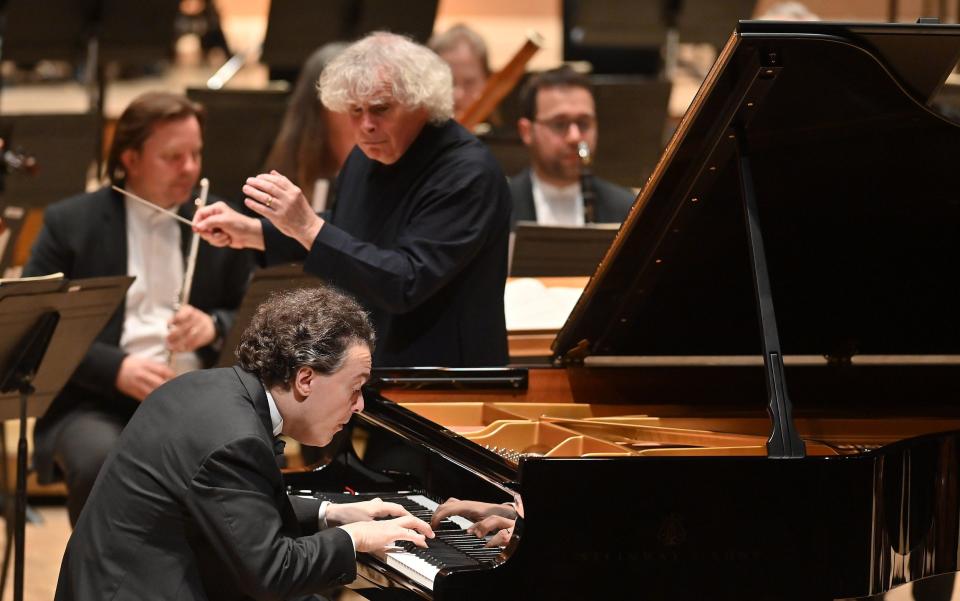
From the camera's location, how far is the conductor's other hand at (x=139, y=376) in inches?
140

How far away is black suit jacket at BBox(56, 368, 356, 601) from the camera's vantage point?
6.59ft

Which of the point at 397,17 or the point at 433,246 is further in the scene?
the point at 397,17

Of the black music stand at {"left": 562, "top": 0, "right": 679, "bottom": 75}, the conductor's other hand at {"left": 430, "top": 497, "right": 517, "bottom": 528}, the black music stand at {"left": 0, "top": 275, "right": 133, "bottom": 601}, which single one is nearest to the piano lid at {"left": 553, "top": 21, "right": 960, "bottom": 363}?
the conductor's other hand at {"left": 430, "top": 497, "right": 517, "bottom": 528}

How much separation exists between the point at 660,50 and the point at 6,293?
5787 millimetres

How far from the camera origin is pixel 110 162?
149 inches

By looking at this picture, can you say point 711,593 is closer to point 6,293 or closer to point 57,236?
point 6,293

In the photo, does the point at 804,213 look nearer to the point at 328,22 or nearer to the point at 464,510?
the point at 464,510

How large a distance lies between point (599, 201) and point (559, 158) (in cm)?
20

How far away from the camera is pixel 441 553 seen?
7.33 ft

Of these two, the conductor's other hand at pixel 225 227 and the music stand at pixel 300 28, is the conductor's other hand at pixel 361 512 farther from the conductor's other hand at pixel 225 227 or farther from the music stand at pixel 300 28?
the music stand at pixel 300 28

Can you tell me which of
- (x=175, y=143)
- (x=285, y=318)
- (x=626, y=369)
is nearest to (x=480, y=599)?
(x=285, y=318)

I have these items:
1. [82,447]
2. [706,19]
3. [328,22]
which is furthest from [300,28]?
[82,447]

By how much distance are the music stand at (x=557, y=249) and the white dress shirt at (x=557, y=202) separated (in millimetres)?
762

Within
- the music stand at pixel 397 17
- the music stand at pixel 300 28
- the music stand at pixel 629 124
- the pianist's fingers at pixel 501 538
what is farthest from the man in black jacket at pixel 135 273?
the music stand at pixel 397 17
